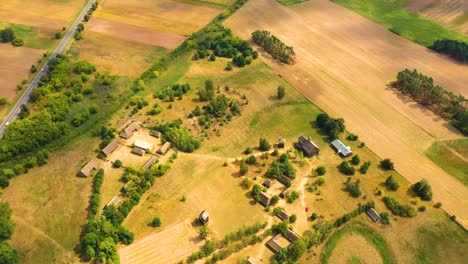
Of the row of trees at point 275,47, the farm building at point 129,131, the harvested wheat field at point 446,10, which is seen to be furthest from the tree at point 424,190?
the harvested wheat field at point 446,10

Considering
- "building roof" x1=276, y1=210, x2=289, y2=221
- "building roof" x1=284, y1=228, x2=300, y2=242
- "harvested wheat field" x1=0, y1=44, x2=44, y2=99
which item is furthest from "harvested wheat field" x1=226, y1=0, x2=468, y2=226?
"harvested wheat field" x1=0, y1=44, x2=44, y2=99

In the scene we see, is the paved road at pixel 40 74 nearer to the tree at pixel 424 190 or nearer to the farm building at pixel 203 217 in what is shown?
the farm building at pixel 203 217

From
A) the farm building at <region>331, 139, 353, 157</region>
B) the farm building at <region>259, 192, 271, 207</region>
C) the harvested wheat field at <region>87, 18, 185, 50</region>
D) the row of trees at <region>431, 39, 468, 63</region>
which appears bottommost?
the farm building at <region>259, 192, 271, 207</region>

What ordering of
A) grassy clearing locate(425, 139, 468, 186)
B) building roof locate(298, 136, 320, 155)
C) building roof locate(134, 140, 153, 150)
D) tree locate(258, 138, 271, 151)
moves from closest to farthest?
grassy clearing locate(425, 139, 468, 186) → building roof locate(298, 136, 320, 155) → building roof locate(134, 140, 153, 150) → tree locate(258, 138, 271, 151)

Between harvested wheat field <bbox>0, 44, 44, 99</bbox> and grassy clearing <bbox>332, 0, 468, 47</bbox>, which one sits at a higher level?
grassy clearing <bbox>332, 0, 468, 47</bbox>

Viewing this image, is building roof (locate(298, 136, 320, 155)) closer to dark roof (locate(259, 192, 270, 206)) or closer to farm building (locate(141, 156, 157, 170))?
dark roof (locate(259, 192, 270, 206))

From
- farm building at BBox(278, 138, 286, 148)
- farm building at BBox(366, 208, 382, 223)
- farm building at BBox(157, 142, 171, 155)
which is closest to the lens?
farm building at BBox(366, 208, 382, 223)

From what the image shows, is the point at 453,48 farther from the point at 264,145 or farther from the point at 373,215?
the point at 264,145
